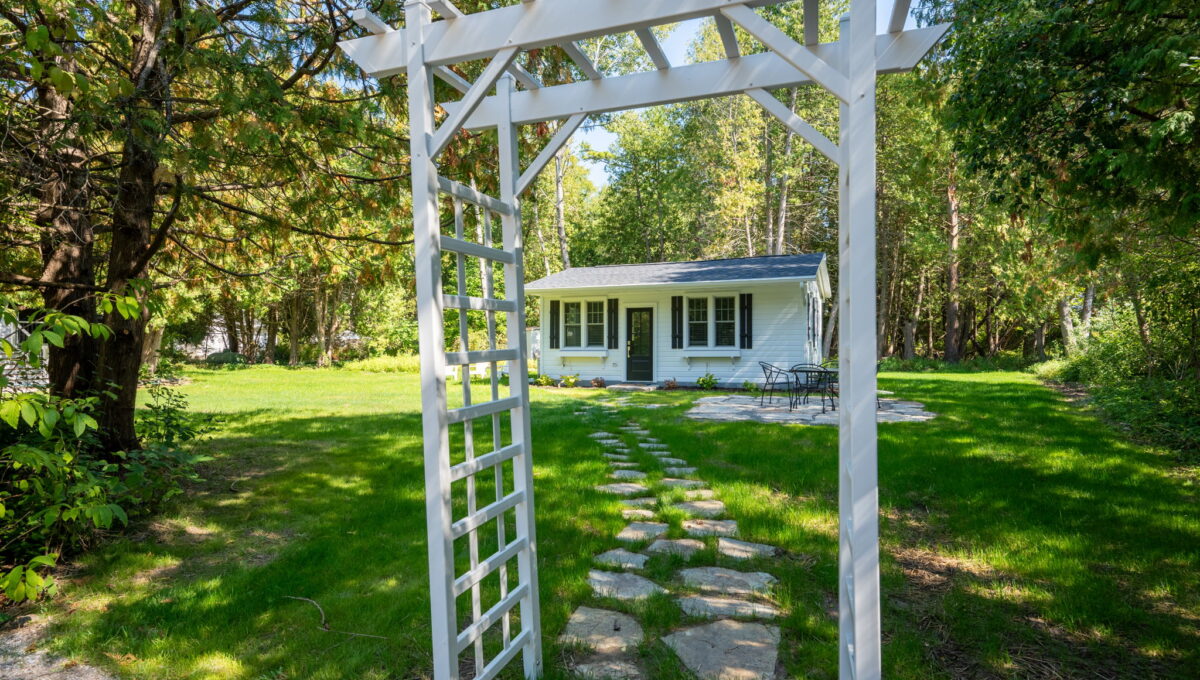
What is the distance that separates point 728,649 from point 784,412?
6847 mm

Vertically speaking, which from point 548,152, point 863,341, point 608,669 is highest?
point 548,152

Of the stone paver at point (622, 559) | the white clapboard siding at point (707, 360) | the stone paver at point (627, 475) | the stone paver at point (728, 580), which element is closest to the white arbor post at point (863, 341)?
the stone paver at point (728, 580)

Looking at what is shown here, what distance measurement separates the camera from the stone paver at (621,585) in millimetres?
2980

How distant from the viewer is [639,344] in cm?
1448

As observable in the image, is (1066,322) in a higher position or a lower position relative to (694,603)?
higher

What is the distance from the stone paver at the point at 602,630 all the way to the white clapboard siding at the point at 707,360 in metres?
10.7

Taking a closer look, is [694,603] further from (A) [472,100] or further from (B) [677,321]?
(B) [677,321]

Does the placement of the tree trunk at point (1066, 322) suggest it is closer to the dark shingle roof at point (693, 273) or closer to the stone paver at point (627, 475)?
the dark shingle roof at point (693, 273)

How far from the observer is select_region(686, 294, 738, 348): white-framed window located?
44.4ft

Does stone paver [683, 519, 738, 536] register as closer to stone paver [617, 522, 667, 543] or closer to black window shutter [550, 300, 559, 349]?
stone paver [617, 522, 667, 543]

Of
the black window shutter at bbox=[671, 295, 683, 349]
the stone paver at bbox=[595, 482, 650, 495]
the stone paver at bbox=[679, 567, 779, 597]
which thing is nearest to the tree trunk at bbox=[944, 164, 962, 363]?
the black window shutter at bbox=[671, 295, 683, 349]

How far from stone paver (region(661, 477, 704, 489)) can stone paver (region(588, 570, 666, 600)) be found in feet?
5.59

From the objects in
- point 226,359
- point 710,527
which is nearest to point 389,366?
point 226,359

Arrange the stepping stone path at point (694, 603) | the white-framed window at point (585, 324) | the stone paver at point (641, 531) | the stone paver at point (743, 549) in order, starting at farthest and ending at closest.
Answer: the white-framed window at point (585, 324), the stone paver at point (641, 531), the stone paver at point (743, 549), the stepping stone path at point (694, 603)
